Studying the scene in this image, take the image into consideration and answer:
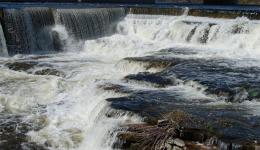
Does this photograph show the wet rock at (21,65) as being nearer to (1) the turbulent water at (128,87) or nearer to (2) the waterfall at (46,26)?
(1) the turbulent water at (128,87)

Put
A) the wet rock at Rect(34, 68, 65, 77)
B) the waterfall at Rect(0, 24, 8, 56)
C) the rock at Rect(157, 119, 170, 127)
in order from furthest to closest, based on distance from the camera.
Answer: the waterfall at Rect(0, 24, 8, 56), the wet rock at Rect(34, 68, 65, 77), the rock at Rect(157, 119, 170, 127)

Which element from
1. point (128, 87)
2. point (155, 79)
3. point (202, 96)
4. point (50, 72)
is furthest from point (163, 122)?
point (50, 72)


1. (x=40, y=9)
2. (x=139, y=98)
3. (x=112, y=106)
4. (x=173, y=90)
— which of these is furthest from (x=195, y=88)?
(x=40, y=9)

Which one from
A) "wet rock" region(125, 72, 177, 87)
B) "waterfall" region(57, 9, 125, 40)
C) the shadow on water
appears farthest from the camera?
"waterfall" region(57, 9, 125, 40)

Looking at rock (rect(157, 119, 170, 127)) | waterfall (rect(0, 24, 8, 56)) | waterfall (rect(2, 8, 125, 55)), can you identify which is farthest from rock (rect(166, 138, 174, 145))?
waterfall (rect(2, 8, 125, 55))

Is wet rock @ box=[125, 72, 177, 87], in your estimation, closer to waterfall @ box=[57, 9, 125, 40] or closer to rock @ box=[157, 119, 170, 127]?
rock @ box=[157, 119, 170, 127]

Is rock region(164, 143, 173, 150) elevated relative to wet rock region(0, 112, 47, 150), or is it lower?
elevated

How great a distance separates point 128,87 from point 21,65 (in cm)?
544

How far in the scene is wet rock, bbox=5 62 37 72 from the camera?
49.3 feet

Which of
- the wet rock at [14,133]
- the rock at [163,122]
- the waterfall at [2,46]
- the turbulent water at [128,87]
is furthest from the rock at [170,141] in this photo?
the waterfall at [2,46]

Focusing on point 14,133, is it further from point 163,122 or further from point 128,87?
point 163,122

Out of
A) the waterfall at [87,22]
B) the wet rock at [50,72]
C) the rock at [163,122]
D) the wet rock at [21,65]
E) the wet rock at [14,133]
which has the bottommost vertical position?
the wet rock at [14,133]

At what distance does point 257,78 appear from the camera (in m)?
11.9

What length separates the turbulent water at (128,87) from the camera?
9.10 meters
